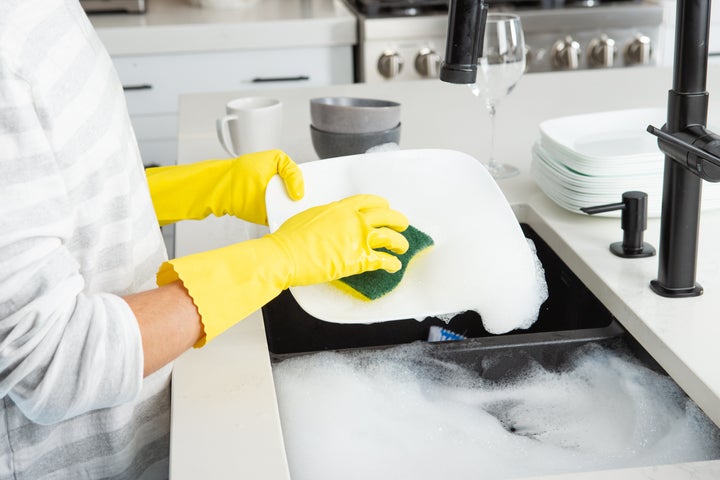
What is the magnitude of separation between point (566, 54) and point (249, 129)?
76.8 inches

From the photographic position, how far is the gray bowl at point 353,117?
1433 mm

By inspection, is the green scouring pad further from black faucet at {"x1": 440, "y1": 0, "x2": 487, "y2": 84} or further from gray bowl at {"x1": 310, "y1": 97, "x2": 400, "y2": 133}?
gray bowl at {"x1": 310, "y1": 97, "x2": 400, "y2": 133}

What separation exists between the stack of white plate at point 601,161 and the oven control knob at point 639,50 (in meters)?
1.83

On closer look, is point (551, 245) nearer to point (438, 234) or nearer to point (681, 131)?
point (438, 234)

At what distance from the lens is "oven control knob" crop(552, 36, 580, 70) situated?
3.14m

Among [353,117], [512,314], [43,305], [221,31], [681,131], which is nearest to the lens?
[43,305]

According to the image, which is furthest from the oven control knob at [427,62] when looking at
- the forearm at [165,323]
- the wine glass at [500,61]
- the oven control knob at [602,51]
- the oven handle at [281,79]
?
the forearm at [165,323]

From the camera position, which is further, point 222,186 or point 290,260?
point 222,186

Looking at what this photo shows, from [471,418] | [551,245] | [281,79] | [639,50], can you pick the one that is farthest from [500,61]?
[639,50]

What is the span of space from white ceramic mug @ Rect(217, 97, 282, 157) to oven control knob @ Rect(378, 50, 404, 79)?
1.59 metres

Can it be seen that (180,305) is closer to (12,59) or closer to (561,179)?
(12,59)

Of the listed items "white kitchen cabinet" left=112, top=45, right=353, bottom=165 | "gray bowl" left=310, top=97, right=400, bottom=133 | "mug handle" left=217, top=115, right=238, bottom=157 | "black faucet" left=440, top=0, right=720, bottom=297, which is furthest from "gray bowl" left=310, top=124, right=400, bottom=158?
"white kitchen cabinet" left=112, top=45, right=353, bottom=165

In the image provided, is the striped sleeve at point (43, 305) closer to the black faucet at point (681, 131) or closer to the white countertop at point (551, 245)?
the white countertop at point (551, 245)

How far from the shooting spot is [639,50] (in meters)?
3.16
